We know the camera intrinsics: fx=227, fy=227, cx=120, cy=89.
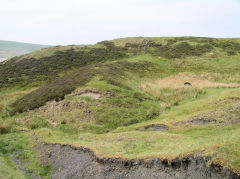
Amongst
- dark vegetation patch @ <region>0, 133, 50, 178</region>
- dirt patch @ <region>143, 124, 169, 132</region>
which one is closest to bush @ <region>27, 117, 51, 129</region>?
dark vegetation patch @ <region>0, 133, 50, 178</region>

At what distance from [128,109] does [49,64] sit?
47039 mm

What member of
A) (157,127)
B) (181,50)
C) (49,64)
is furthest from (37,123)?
(181,50)

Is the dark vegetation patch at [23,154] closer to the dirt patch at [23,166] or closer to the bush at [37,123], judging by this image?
the dirt patch at [23,166]

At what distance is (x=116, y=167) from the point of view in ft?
46.9

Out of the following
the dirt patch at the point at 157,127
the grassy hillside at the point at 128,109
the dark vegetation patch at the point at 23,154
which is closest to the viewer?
the grassy hillside at the point at 128,109

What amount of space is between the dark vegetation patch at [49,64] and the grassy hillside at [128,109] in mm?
299

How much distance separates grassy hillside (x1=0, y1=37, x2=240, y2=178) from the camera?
645 inches

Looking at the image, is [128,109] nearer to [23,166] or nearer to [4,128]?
[4,128]

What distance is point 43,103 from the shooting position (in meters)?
34.8

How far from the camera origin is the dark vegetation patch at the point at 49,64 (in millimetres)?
60938

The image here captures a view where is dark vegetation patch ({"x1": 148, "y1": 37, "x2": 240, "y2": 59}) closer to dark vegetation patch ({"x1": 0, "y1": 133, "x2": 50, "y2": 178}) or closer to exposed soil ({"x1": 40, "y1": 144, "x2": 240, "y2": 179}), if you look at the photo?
dark vegetation patch ({"x1": 0, "y1": 133, "x2": 50, "y2": 178})

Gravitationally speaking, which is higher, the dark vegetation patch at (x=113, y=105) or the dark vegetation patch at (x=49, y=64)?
the dark vegetation patch at (x=49, y=64)

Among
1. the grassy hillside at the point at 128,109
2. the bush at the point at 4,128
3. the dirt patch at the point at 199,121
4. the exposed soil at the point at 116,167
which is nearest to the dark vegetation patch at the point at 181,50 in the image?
the grassy hillside at the point at 128,109

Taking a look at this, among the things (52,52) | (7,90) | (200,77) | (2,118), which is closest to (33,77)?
(7,90)
